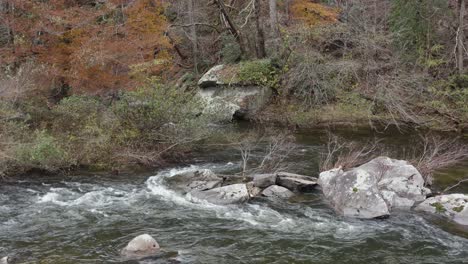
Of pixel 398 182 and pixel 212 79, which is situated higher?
pixel 212 79

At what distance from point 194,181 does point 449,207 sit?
6094 millimetres

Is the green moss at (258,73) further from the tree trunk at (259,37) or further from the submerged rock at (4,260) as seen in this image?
the submerged rock at (4,260)

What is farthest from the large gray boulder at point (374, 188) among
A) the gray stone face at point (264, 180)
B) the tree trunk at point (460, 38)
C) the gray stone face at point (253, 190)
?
the tree trunk at point (460, 38)

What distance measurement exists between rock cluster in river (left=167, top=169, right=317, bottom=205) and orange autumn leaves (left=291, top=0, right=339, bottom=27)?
1522 cm

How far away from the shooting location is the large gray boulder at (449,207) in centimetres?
954

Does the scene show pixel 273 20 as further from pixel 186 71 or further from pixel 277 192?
pixel 277 192

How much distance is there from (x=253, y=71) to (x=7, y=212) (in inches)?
616

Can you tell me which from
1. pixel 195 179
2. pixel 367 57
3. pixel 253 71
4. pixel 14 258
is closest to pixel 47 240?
pixel 14 258

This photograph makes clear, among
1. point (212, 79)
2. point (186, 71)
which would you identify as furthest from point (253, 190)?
point (186, 71)

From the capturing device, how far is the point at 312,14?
26.4m

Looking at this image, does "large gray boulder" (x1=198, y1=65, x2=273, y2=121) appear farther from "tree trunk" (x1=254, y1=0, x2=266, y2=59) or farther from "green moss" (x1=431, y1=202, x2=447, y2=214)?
"green moss" (x1=431, y1=202, x2=447, y2=214)

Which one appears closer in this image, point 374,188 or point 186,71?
point 374,188

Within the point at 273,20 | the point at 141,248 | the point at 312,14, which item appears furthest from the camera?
the point at 312,14

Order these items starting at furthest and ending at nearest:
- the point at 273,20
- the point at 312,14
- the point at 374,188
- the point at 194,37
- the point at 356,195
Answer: the point at 194,37 → the point at 312,14 → the point at 273,20 → the point at 374,188 → the point at 356,195
